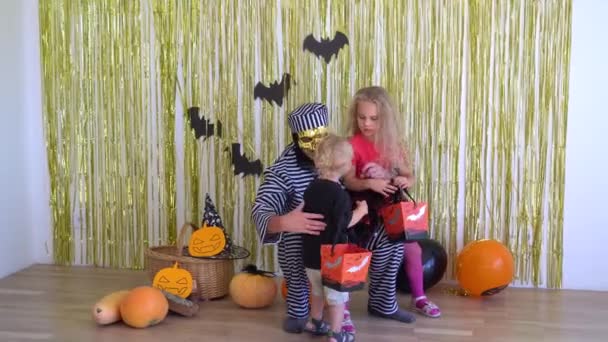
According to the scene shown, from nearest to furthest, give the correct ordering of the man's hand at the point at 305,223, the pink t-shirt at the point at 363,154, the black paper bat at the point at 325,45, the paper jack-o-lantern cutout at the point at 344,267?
the paper jack-o-lantern cutout at the point at 344,267, the man's hand at the point at 305,223, the pink t-shirt at the point at 363,154, the black paper bat at the point at 325,45

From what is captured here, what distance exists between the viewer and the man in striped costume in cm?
259

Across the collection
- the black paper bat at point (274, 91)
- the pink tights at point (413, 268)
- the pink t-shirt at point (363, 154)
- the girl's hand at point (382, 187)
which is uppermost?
the black paper bat at point (274, 91)

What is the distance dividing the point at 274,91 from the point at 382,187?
963mm

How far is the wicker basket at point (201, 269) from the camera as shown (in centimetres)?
303

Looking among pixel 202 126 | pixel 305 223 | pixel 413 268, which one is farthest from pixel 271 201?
pixel 202 126

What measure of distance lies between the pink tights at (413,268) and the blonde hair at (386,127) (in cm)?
39

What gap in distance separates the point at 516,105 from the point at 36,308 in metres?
2.45

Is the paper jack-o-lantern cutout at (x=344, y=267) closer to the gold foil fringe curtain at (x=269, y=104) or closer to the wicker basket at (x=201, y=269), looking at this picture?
the wicker basket at (x=201, y=269)

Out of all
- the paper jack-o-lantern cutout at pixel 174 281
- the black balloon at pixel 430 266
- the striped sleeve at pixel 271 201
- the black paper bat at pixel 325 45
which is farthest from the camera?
the black paper bat at pixel 325 45

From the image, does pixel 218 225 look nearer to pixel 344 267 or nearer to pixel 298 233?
pixel 298 233

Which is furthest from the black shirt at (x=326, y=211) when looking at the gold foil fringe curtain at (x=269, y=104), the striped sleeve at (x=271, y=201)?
the gold foil fringe curtain at (x=269, y=104)

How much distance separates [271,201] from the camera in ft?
8.59

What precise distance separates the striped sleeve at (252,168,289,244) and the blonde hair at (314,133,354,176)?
312mm

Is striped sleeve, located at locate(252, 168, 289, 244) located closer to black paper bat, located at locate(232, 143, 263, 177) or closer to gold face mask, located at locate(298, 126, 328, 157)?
gold face mask, located at locate(298, 126, 328, 157)
